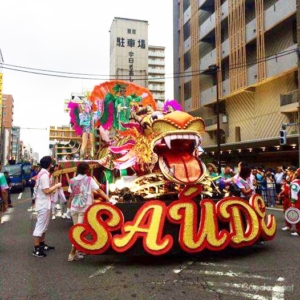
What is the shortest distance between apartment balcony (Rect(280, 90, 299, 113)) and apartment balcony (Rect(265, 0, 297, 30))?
419 cm

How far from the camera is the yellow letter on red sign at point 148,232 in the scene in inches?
217

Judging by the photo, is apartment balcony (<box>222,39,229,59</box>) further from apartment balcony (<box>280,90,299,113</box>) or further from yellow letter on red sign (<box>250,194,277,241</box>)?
yellow letter on red sign (<box>250,194,277,241</box>)

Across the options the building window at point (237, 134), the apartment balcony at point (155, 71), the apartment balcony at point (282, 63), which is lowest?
the building window at point (237, 134)

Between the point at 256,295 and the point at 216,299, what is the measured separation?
495mm

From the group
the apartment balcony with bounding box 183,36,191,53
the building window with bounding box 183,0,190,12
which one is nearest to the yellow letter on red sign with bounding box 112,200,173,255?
the apartment balcony with bounding box 183,36,191,53

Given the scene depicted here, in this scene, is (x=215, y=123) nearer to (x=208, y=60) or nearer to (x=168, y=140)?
(x=208, y=60)

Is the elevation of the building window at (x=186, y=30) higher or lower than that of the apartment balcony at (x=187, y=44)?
higher

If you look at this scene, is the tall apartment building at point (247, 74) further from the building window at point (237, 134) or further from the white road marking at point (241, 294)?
the white road marking at point (241, 294)

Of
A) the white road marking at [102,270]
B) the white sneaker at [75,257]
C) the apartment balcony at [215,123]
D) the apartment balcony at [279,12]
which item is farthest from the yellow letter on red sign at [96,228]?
the apartment balcony at [215,123]

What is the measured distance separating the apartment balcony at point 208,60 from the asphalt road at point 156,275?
78.0ft

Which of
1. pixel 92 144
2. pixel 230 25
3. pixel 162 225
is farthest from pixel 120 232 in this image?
pixel 230 25

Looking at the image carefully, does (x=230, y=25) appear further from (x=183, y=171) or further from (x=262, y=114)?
(x=183, y=171)

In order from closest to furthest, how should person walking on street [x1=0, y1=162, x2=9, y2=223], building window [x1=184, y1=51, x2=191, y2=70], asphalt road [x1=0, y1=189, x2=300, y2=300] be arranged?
asphalt road [x1=0, y1=189, x2=300, y2=300]
person walking on street [x1=0, y1=162, x2=9, y2=223]
building window [x1=184, y1=51, x2=191, y2=70]

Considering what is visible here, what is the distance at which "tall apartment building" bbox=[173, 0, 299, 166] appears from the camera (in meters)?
21.0
